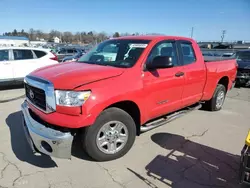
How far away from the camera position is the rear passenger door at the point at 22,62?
336 inches

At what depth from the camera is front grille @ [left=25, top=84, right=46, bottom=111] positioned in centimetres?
299

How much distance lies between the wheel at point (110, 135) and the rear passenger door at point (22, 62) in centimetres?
678

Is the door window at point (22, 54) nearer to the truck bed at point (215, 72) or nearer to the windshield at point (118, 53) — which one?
the windshield at point (118, 53)

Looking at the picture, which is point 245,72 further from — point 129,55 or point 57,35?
point 57,35

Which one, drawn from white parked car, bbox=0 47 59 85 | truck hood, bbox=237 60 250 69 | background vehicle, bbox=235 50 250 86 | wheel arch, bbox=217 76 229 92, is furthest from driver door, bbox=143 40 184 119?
truck hood, bbox=237 60 250 69

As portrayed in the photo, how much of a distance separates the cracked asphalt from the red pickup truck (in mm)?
324

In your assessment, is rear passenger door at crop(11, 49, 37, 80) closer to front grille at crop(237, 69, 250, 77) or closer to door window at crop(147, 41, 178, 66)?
door window at crop(147, 41, 178, 66)

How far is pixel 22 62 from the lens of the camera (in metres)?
8.72

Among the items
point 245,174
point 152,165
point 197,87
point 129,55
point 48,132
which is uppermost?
point 129,55

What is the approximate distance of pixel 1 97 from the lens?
7207mm

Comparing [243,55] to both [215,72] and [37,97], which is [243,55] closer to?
[215,72]

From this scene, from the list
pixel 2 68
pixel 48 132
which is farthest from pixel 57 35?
pixel 48 132

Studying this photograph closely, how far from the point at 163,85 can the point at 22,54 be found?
7241 millimetres

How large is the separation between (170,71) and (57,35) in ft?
373
